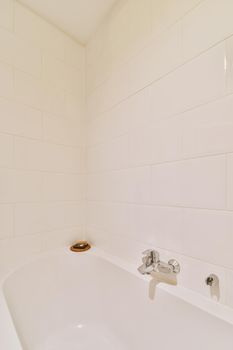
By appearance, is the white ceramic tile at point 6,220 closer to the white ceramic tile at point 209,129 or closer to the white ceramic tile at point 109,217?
the white ceramic tile at point 109,217

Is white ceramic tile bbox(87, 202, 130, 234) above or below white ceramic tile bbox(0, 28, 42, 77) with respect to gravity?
below

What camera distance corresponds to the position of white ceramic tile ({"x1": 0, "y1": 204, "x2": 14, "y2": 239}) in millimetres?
994

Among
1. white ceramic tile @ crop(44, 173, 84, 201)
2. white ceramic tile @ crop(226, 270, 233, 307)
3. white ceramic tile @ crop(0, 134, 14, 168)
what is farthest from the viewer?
white ceramic tile @ crop(44, 173, 84, 201)

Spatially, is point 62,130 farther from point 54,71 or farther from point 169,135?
point 169,135

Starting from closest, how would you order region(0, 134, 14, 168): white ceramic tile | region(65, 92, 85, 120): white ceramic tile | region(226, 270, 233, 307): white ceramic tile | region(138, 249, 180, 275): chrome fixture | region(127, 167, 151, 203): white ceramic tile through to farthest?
region(226, 270, 233, 307): white ceramic tile
region(138, 249, 180, 275): chrome fixture
region(127, 167, 151, 203): white ceramic tile
region(0, 134, 14, 168): white ceramic tile
region(65, 92, 85, 120): white ceramic tile

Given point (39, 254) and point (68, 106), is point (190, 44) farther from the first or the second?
point (39, 254)

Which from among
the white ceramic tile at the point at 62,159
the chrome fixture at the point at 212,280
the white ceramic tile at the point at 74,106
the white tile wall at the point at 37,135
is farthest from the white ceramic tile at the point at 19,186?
the chrome fixture at the point at 212,280

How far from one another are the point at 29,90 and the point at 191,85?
92 cm

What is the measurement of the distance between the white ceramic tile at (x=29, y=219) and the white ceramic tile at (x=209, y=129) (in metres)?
0.90

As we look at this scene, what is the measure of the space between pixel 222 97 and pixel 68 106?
3.27 feet

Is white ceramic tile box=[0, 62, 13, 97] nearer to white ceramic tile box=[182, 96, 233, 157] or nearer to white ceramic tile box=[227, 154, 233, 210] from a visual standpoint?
white ceramic tile box=[182, 96, 233, 157]

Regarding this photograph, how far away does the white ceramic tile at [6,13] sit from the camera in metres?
1.03

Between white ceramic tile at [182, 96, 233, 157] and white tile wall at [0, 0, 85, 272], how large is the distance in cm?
83

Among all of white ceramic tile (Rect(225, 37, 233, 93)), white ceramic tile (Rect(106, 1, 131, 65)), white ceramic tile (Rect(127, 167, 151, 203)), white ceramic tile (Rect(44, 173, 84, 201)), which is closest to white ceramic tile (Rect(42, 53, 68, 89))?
white ceramic tile (Rect(106, 1, 131, 65))
